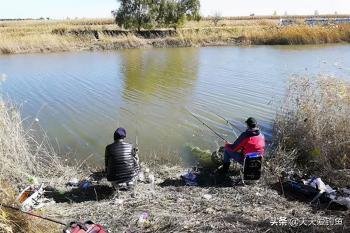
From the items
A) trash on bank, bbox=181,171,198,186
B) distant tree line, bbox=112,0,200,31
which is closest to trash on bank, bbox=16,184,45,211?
trash on bank, bbox=181,171,198,186

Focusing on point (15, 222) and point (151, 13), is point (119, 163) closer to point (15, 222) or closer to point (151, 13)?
point (15, 222)

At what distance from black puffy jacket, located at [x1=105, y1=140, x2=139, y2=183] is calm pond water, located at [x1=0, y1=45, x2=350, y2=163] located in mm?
2301

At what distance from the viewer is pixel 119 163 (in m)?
6.16

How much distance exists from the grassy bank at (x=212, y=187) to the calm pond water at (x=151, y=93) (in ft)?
5.12

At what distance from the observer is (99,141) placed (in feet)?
30.7

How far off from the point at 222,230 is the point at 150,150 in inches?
164

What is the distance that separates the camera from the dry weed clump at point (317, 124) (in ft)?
23.2

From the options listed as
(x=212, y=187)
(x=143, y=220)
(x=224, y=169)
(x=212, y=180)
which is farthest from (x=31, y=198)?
(x=224, y=169)

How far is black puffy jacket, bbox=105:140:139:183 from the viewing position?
6.13m

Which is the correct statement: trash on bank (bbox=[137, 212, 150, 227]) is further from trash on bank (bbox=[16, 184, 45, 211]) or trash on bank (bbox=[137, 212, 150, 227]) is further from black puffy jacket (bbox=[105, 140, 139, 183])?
trash on bank (bbox=[16, 184, 45, 211])

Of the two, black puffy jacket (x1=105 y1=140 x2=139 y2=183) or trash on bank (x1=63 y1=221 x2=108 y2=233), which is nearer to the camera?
trash on bank (x1=63 y1=221 x2=108 y2=233)

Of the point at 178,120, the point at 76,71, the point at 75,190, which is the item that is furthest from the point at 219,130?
the point at 76,71

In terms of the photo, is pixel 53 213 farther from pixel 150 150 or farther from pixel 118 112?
pixel 118 112

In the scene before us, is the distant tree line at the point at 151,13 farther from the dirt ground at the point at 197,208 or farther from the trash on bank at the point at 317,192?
the trash on bank at the point at 317,192
